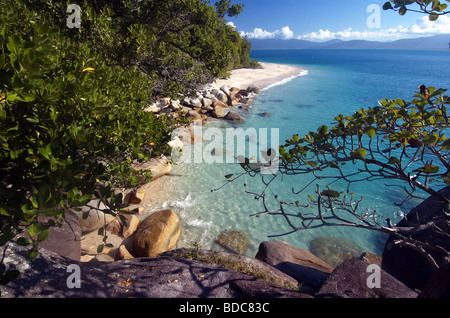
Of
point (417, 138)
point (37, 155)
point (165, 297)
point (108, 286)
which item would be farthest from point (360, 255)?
point (37, 155)

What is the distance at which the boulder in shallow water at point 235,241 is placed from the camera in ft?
22.7

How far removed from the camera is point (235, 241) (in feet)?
23.5

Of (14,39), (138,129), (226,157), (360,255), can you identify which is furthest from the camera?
(226,157)

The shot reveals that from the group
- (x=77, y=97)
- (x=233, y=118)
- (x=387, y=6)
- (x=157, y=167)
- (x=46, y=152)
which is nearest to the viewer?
(x=46, y=152)

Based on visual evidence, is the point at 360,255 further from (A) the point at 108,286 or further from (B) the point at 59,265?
(B) the point at 59,265

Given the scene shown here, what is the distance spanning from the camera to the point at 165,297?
9.38 ft

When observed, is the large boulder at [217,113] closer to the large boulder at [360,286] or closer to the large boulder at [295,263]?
the large boulder at [295,263]

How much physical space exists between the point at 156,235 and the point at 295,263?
336cm

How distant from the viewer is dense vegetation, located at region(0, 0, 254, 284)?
5.69 ft

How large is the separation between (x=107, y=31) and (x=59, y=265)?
525cm
